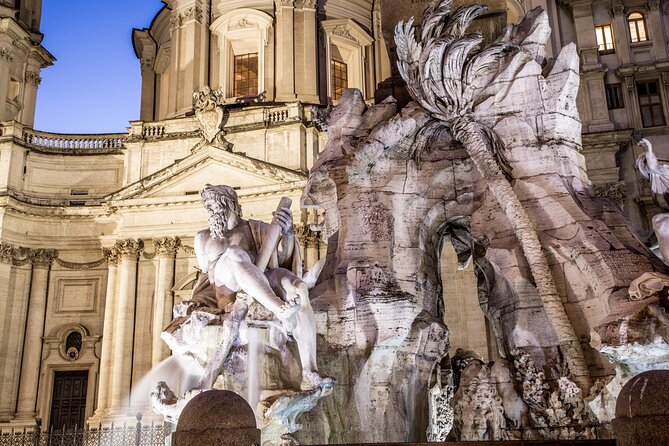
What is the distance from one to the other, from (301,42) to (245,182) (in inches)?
379

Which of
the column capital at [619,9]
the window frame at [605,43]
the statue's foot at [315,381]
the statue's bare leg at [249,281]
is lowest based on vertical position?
the statue's foot at [315,381]

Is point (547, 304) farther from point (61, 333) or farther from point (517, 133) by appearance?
point (61, 333)

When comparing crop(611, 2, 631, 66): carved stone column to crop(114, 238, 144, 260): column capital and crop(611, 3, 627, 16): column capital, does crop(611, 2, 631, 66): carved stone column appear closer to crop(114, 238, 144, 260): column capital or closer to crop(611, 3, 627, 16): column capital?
crop(611, 3, 627, 16): column capital

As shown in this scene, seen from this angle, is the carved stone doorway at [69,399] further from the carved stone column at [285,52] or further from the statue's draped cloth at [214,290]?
the statue's draped cloth at [214,290]

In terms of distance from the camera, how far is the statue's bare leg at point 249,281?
20.6 feet

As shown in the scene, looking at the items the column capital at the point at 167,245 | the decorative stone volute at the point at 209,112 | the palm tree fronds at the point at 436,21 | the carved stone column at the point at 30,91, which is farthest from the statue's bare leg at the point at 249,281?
the carved stone column at the point at 30,91

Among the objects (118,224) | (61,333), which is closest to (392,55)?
(118,224)

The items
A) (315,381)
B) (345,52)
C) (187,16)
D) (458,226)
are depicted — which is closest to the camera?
(315,381)

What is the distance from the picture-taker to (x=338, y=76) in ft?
117

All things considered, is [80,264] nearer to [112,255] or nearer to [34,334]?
[112,255]

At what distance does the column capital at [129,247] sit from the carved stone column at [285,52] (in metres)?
9.48

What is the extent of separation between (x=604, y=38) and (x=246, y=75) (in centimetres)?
1644

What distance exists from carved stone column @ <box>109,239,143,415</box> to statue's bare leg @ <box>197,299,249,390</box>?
66.7ft

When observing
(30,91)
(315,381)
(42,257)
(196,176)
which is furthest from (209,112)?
(315,381)
